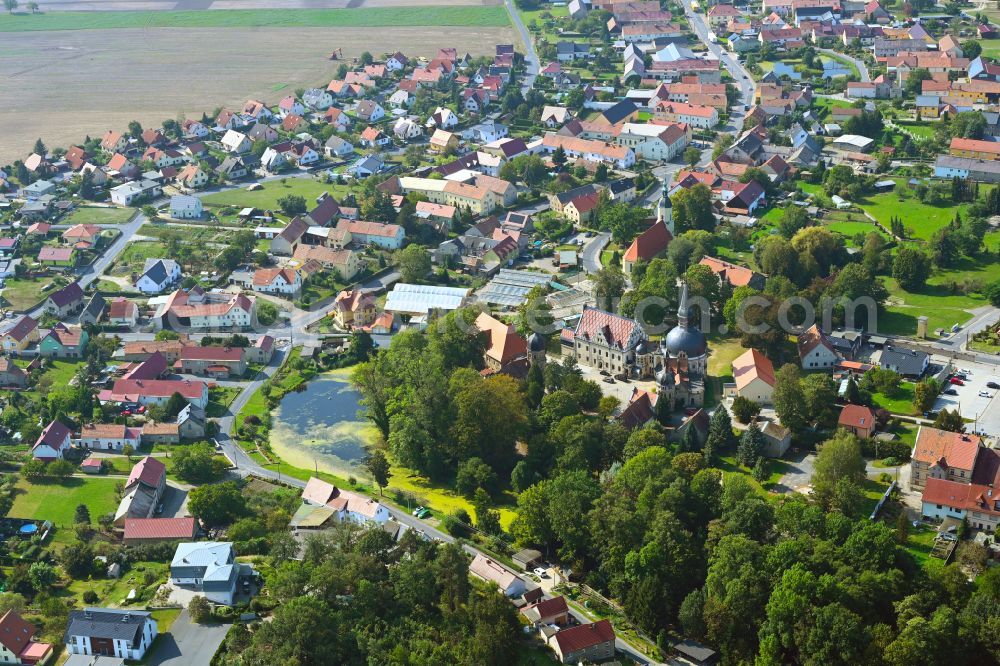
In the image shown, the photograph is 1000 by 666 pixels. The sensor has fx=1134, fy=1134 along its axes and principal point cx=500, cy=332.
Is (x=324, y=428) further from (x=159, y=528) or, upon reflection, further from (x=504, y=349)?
(x=159, y=528)

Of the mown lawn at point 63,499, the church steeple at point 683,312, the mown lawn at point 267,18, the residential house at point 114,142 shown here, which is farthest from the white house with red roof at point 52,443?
the mown lawn at point 267,18

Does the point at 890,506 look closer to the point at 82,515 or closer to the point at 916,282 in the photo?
the point at 916,282

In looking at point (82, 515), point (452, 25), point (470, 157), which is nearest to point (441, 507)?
point (82, 515)

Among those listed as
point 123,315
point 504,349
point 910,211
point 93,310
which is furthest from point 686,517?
point 910,211

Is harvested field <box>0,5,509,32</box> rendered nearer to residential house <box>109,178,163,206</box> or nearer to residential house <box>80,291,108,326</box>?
residential house <box>109,178,163,206</box>

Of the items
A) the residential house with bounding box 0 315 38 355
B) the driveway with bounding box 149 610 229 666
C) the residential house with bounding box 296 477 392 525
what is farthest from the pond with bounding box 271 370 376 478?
the residential house with bounding box 0 315 38 355

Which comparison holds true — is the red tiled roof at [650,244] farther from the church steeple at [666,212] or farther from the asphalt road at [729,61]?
the asphalt road at [729,61]

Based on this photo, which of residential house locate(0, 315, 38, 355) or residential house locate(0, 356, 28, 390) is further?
residential house locate(0, 315, 38, 355)
